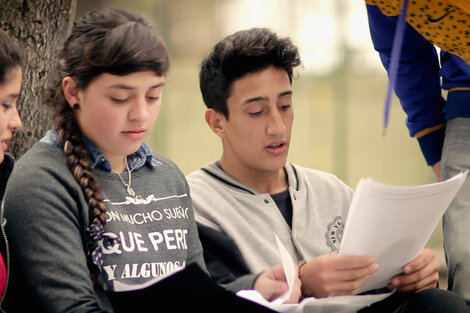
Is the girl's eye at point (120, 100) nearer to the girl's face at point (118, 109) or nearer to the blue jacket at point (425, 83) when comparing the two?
the girl's face at point (118, 109)

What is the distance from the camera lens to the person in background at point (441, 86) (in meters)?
1.58

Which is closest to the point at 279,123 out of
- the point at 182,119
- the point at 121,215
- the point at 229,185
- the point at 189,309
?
the point at 229,185

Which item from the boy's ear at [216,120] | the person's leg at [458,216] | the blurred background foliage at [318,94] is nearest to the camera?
the person's leg at [458,216]

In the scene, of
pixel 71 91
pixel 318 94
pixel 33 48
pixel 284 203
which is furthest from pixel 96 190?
pixel 318 94

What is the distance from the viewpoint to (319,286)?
158 centimetres

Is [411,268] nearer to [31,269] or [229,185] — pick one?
[229,185]

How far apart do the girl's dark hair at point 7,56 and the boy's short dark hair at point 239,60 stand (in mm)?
761

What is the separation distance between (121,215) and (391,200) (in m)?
0.58

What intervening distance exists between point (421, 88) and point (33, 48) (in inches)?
41.6

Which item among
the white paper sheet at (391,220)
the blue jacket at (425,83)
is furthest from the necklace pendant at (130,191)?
the blue jacket at (425,83)

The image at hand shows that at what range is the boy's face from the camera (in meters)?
1.98

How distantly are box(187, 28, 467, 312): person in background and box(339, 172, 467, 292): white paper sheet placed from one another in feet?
0.80

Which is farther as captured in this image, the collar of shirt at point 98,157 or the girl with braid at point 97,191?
the collar of shirt at point 98,157

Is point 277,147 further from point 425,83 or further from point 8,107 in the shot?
point 8,107
